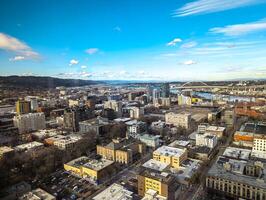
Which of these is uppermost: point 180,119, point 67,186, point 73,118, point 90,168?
point 73,118

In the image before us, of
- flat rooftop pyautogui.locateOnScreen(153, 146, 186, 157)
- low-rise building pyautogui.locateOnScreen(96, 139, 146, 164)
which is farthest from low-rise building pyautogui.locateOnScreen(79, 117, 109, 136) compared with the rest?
flat rooftop pyautogui.locateOnScreen(153, 146, 186, 157)

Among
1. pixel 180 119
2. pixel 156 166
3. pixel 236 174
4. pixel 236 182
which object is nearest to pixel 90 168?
pixel 156 166

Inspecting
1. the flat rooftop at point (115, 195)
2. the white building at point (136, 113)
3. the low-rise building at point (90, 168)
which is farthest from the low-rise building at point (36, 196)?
the white building at point (136, 113)

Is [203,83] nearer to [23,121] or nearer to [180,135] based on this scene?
[180,135]

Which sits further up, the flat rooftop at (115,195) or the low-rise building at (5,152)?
the low-rise building at (5,152)

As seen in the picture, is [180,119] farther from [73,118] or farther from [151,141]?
[73,118]

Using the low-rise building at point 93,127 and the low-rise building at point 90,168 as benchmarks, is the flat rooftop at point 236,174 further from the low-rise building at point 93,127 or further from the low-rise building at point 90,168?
the low-rise building at point 93,127

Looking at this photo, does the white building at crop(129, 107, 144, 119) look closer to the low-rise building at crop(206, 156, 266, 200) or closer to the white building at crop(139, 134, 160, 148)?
the white building at crop(139, 134, 160, 148)

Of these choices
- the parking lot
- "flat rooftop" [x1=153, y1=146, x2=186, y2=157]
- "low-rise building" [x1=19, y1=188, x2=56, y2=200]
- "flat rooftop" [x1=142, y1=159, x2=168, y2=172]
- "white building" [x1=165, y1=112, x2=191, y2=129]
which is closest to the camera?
"low-rise building" [x1=19, y1=188, x2=56, y2=200]

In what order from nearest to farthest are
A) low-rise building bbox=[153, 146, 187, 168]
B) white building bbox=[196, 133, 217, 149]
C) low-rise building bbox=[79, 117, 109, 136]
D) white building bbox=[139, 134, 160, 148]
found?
low-rise building bbox=[153, 146, 187, 168], white building bbox=[196, 133, 217, 149], white building bbox=[139, 134, 160, 148], low-rise building bbox=[79, 117, 109, 136]
